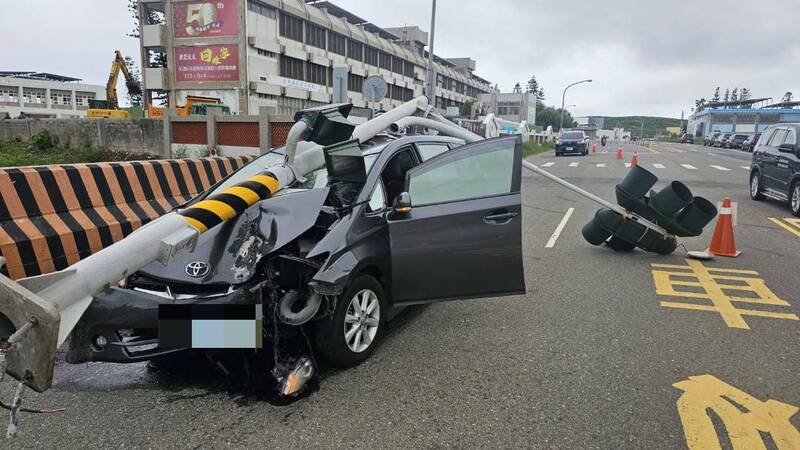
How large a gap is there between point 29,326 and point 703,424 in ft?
11.4

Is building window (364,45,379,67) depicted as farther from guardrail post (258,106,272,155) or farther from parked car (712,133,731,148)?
guardrail post (258,106,272,155)

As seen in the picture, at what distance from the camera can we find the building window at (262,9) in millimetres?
43662

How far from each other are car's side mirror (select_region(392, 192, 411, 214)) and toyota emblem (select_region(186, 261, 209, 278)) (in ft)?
4.51

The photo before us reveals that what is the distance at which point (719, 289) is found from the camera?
5.77 meters

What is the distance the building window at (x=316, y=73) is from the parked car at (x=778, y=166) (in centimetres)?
4494

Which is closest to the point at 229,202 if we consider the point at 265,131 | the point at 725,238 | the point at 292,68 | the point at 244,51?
the point at 725,238

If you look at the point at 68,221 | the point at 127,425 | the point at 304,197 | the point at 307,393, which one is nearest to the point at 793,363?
the point at 307,393

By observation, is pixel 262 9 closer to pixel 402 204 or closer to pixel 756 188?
pixel 756 188

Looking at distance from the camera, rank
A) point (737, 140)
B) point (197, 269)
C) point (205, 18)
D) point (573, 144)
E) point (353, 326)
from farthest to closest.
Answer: point (737, 140) → point (205, 18) → point (573, 144) → point (353, 326) → point (197, 269)

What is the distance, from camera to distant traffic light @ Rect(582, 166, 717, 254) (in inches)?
265

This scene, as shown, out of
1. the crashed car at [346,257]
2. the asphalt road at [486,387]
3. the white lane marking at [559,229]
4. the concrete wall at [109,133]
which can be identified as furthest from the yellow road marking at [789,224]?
the concrete wall at [109,133]

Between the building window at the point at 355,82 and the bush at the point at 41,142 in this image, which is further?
the building window at the point at 355,82

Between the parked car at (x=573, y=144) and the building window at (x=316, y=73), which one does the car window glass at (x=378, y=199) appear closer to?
the parked car at (x=573, y=144)

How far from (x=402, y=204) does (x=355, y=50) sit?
60.0m
